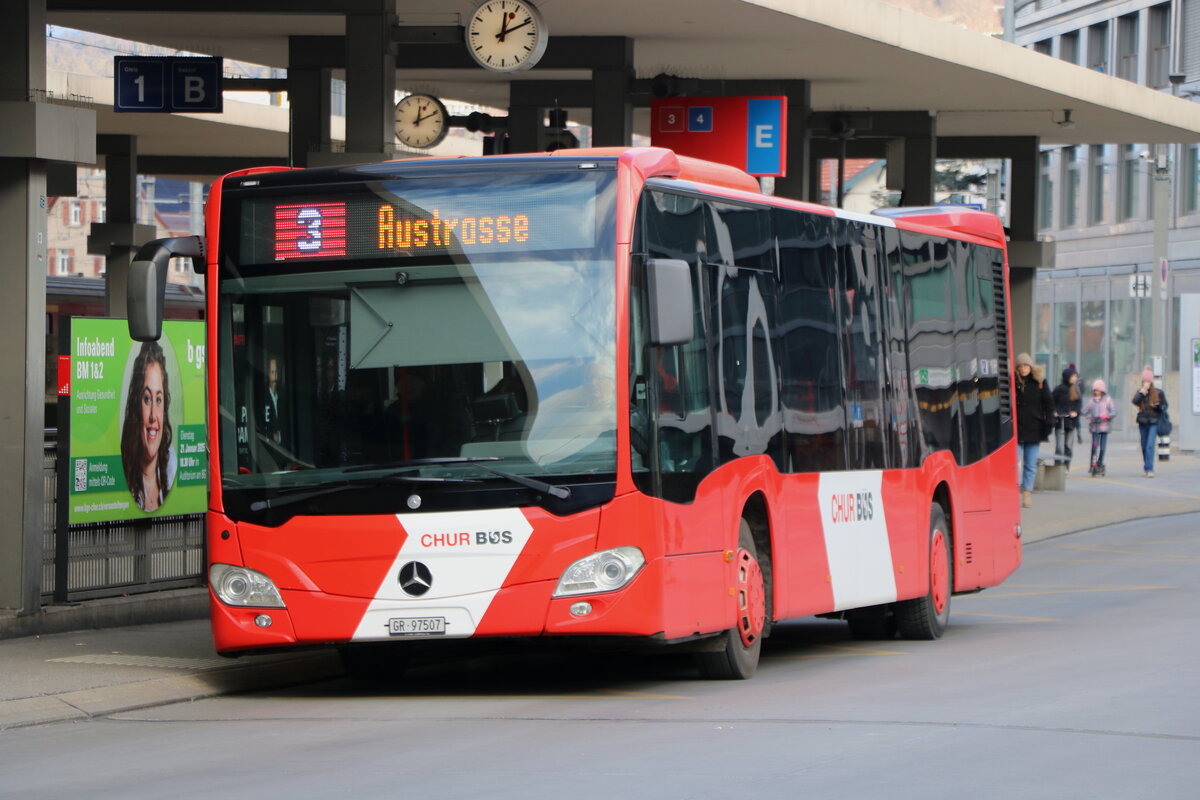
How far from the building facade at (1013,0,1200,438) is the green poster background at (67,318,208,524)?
1572 inches

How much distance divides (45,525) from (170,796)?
23.0 ft

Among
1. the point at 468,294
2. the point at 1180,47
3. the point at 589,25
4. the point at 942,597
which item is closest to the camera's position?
the point at 468,294

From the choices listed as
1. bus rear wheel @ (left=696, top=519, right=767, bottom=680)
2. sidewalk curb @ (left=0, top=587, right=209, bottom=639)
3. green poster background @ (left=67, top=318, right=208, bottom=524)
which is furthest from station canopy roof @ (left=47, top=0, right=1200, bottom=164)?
bus rear wheel @ (left=696, top=519, right=767, bottom=680)

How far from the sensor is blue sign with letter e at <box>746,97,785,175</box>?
25.1 metres

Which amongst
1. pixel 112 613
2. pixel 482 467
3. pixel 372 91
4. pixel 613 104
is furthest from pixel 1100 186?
pixel 482 467

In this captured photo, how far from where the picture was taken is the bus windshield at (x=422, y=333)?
429 inches

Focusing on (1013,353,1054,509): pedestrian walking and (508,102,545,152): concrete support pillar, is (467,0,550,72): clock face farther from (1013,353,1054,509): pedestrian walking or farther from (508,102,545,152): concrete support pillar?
(1013,353,1054,509): pedestrian walking

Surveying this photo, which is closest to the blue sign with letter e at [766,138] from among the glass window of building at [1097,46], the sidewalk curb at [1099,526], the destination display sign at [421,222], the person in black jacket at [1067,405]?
the sidewalk curb at [1099,526]

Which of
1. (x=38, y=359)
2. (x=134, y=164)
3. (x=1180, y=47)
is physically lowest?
(x=38, y=359)

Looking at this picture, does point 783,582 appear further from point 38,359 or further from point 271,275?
point 38,359

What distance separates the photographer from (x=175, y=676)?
12.4 m

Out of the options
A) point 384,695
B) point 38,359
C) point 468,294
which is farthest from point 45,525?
point 468,294

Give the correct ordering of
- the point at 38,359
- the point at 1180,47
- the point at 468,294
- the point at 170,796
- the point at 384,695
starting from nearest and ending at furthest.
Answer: the point at 170,796 < the point at 468,294 < the point at 384,695 < the point at 38,359 < the point at 1180,47

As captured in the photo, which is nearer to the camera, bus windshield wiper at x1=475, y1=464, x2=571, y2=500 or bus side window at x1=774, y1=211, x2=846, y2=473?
bus windshield wiper at x1=475, y1=464, x2=571, y2=500
